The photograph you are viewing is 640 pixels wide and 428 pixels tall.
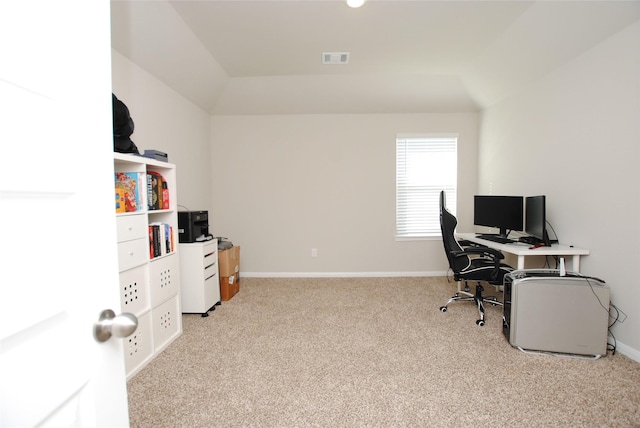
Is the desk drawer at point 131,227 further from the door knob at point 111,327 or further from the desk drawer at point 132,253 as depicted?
the door knob at point 111,327

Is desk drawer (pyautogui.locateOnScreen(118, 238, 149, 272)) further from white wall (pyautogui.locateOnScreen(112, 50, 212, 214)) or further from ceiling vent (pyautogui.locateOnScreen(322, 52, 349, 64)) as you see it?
ceiling vent (pyautogui.locateOnScreen(322, 52, 349, 64))

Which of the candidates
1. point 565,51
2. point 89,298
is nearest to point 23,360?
point 89,298

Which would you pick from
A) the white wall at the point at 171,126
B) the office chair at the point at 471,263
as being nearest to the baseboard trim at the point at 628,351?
the office chair at the point at 471,263

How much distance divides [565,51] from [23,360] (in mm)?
3837

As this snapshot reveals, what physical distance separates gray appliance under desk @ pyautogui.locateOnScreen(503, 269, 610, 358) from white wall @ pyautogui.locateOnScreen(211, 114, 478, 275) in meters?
2.16

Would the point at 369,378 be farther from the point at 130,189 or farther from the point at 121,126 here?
the point at 121,126

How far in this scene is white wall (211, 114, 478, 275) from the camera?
438 centimetres

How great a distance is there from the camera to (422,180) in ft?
14.6

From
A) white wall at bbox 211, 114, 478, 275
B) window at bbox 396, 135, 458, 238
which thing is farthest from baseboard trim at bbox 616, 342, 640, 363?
window at bbox 396, 135, 458, 238

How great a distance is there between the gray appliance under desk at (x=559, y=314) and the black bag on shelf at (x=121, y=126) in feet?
10.4

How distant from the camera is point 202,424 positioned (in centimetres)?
157

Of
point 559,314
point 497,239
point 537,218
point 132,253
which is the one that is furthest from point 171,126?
point 559,314

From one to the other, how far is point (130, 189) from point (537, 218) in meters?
3.61

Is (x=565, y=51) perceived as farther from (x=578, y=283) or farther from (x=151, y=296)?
(x=151, y=296)
